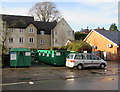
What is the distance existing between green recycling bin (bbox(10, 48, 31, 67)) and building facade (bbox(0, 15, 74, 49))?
2956 cm

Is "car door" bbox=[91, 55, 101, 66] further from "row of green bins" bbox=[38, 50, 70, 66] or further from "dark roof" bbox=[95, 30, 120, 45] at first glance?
"dark roof" bbox=[95, 30, 120, 45]

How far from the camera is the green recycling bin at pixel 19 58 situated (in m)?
16.8

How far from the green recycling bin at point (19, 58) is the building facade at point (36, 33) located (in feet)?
97.0

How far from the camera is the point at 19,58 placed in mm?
16922

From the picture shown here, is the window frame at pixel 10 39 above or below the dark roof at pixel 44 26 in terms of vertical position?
below

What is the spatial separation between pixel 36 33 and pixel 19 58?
31.5 metres

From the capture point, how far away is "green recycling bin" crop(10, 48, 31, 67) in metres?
16.8

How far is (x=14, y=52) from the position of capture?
1683cm

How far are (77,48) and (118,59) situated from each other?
272 inches

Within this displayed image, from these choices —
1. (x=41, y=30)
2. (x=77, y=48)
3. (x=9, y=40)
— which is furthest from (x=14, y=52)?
(x=41, y=30)

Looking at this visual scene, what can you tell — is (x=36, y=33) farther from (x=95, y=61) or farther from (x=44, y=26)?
(x=95, y=61)

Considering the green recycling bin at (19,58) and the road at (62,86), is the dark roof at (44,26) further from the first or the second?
the road at (62,86)

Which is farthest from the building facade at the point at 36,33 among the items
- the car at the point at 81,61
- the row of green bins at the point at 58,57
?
the car at the point at 81,61

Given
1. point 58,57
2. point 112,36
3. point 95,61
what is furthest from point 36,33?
point 95,61
